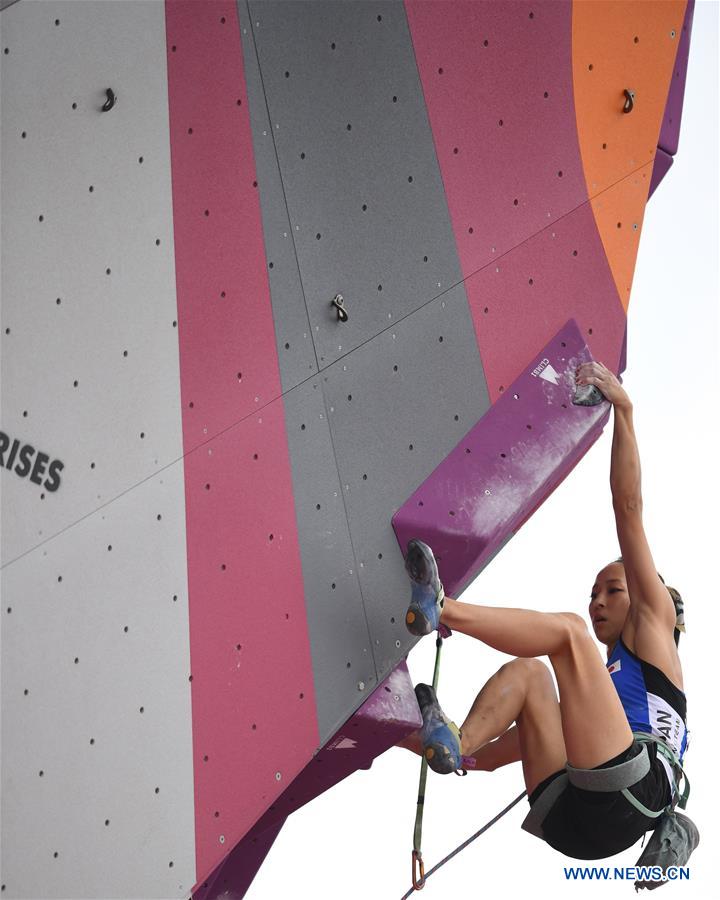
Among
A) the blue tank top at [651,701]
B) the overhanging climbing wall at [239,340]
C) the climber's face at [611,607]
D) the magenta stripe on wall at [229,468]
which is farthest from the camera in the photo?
the climber's face at [611,607]

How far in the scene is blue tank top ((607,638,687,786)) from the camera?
2.85 m

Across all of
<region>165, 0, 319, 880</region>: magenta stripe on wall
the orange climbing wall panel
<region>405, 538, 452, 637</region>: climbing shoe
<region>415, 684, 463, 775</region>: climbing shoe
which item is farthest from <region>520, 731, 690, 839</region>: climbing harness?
the orange climbing wall panel

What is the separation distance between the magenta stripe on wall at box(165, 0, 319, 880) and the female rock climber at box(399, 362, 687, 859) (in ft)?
0.92

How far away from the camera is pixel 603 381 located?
2951mm

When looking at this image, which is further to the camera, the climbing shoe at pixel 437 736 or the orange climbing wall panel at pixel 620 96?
the orange climbing wall panel at pixel 620 96

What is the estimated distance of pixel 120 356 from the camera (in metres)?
2.26

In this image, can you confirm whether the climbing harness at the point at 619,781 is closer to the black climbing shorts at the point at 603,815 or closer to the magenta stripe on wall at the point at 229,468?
Answer: the black climbing shorts at the point at 603,815

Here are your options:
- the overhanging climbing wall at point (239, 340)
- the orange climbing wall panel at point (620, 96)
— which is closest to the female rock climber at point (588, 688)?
the overhanging climbing wall at point (239, 340)

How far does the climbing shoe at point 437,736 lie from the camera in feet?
8.50

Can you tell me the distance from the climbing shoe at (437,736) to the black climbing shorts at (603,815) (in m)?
0.29

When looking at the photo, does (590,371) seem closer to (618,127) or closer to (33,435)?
(618,127)

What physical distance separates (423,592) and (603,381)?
0.76 meters

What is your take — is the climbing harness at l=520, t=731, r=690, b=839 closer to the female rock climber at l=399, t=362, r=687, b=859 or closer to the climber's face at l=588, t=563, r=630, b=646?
the female rock climber at l=399, t=362, r=687, b=859

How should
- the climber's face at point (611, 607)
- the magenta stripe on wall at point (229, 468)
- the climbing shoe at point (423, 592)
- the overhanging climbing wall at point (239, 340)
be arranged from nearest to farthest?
the overhanging climbing wall at point (239, 340)
the magenta stripe on wall at point (229, 468)
the climbing shoe at point (423, 592)
the climber's face at point (611, 607)
